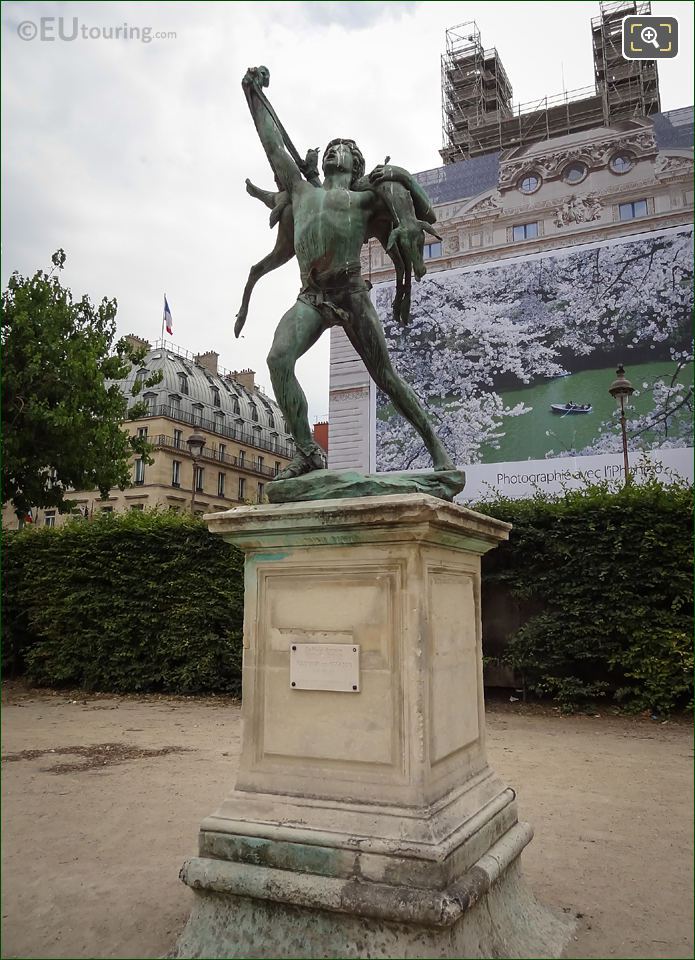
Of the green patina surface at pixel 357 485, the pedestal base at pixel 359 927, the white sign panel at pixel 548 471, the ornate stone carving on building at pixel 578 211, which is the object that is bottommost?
the pedestal base at pixel 359 927

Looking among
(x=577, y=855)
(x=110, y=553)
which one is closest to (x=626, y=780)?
(x=577, y=855)

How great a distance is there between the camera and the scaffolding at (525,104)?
25984 millimetres

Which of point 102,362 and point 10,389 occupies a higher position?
point 102,362

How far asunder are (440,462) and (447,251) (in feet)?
71.1

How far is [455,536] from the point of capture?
2.84 metres

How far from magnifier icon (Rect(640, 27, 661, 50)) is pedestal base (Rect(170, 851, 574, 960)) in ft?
10.7

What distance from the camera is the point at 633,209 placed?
2130cm

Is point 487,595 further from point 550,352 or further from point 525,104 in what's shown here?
point 525,104

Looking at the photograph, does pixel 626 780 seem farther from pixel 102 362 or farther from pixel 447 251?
pixel 447 251

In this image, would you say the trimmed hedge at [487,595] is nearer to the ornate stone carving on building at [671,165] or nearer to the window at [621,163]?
the ornate stone carving on building at [671,165]

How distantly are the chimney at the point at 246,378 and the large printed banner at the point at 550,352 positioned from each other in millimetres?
26132

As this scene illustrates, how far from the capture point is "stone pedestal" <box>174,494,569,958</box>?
236 centimetres

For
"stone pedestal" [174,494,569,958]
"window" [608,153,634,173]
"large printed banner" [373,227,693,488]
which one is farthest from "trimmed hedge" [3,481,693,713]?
"window" [608,153,634,173]

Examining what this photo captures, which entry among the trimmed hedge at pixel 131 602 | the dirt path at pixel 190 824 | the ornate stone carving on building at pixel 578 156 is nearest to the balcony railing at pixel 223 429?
the ornate stone carving on building at pixel 578 156
